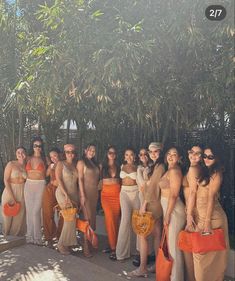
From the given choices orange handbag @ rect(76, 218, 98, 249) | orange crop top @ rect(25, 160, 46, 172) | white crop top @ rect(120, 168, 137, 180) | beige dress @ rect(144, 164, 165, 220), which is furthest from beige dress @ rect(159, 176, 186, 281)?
orange crop top @ rect(25, 160, 46, 172)

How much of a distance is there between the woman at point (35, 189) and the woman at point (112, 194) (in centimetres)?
90

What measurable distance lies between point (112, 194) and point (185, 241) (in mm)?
1243

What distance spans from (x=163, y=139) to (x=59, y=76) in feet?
5.52

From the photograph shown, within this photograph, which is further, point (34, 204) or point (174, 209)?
point (34, 204)

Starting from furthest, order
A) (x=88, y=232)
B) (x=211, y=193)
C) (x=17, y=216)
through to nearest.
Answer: (x=17, y=216) → (x=88, y=232) → (x=211, y=193)

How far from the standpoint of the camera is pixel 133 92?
431 centimetres

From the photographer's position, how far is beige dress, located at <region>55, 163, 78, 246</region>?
4.55 m

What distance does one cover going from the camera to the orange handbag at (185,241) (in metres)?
3.44

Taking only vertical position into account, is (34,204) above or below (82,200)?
A: below

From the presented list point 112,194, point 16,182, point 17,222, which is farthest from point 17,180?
point 112,194

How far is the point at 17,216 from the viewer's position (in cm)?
535

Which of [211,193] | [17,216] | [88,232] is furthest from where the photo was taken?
[17,216]

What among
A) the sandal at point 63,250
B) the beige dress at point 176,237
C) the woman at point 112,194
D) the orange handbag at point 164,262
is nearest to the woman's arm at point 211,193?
the beige dress at point 176,237

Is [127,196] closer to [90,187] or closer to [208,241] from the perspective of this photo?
[90,187]
